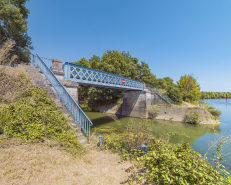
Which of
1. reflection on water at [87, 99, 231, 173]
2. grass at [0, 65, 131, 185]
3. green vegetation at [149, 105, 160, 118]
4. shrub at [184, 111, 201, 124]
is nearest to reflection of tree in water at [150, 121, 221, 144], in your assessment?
reflection on water at [87, 99, 231, 173]

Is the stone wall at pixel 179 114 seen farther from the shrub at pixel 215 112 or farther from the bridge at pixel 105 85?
the bridge at pixel 105 85

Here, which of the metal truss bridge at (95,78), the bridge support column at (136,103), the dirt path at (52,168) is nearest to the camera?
the dirt path at (52,168)

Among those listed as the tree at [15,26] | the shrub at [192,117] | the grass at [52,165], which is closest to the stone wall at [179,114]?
the shrub at [192,117]

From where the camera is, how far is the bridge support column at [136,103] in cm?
2128

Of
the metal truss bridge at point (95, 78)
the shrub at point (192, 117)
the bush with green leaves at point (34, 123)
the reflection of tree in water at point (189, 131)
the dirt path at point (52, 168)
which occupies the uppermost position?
the metal truss bridge at point (95, 78)

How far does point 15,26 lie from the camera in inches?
552

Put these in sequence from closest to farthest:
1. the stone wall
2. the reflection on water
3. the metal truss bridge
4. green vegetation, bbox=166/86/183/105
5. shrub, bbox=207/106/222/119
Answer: the reflection on water → the metal truss bridge → the stone wall → shrub, bbox=207/106/222/119 → green vegetation, bbox=166/86/183/105

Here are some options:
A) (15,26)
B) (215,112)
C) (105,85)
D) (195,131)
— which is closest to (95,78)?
(105,85)

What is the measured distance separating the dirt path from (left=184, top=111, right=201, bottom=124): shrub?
16.8m

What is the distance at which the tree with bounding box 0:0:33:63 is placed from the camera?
12773 millimetres

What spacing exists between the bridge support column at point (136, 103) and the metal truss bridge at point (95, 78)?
1525mm

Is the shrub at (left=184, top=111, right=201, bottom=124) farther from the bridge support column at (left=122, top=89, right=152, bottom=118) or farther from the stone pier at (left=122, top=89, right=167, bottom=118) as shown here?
the bridge support column at (left=122, top=89, right=152, bottom=118)

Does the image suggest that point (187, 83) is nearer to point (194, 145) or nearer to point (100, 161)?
point (194, 145)

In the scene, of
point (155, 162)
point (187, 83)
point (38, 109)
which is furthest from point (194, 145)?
point (187, 83)
